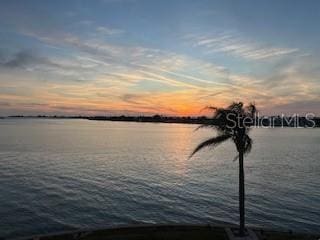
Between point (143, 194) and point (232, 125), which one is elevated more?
point (232, 125)

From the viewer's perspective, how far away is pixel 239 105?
2778 cm

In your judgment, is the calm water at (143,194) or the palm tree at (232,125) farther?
the calm water at (143,194)

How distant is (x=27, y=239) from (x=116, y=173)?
44591mm

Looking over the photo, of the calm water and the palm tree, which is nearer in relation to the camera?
the palm tree

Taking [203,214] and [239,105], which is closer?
[239,105]

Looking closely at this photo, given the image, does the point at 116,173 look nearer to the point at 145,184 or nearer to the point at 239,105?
the point at 145,184

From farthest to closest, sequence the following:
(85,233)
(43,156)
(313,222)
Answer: (43,156) < (313,222) < (85,233)

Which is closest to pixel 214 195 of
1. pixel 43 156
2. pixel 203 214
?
pixel 203 214

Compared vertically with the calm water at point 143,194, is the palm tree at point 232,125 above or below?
above

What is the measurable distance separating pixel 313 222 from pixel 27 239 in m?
29.1

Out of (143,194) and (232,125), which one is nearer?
(232,125)

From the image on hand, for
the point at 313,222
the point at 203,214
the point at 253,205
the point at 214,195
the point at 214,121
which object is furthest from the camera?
the point at 214,195

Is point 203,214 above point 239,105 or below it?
below

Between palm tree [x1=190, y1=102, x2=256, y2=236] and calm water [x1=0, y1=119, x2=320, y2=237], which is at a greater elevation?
palm tree [x1=190, y1=102, x2=256, y2=236]
